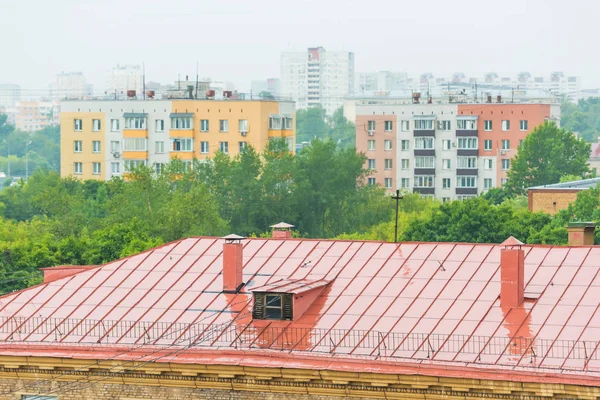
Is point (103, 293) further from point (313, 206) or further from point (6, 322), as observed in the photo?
point (313, 206)

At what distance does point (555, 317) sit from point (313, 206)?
83.1 meters

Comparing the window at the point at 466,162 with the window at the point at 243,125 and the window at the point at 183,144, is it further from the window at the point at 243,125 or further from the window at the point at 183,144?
the window at the point at 183,144

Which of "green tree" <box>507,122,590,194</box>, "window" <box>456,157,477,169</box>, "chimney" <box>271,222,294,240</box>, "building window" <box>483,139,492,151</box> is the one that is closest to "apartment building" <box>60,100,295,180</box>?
"window" <box>456,157,477,169</box>

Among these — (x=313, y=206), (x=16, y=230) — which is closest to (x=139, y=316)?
(x=16, y=230)

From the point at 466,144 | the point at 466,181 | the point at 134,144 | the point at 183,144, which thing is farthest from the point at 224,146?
the point at 466,181

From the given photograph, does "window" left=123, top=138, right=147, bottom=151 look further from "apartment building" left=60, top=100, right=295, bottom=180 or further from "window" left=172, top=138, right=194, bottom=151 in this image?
"window" left=172, top=138, right=194, bottom=151

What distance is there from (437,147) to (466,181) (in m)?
4.63

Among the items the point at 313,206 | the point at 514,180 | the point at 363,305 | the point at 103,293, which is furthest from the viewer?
the point at 514,180

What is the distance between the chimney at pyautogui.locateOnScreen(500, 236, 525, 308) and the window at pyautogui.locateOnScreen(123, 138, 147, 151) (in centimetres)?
12125

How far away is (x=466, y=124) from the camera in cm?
16375

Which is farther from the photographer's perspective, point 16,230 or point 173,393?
point 16,230

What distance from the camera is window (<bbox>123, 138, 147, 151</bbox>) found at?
155 m

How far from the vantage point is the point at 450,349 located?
32906 mm

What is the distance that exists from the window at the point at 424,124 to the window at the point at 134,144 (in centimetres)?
2918
